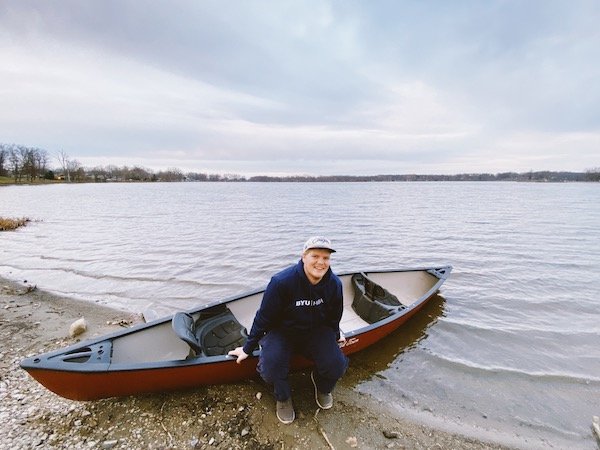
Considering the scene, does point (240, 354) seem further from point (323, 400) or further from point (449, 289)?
point (449, 289)

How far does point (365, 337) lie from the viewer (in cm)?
555

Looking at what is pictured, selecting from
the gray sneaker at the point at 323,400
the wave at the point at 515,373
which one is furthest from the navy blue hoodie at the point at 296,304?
the wave at the point at 515,373

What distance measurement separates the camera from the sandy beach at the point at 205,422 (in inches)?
150

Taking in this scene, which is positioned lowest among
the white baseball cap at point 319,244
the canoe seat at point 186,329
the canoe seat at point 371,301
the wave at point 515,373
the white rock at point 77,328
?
the wave at point 515,373

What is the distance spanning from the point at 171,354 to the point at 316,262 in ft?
9.44

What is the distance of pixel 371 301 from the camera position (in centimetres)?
698

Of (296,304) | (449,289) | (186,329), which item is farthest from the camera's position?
(449,289)

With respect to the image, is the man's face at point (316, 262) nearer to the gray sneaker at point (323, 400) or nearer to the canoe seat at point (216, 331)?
the gray sneaker at point (323, 400)

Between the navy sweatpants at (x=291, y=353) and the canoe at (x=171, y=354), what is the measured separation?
39 cm

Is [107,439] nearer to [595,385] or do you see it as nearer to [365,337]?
[365,337]

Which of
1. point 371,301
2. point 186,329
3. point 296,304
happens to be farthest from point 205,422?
point 371,301

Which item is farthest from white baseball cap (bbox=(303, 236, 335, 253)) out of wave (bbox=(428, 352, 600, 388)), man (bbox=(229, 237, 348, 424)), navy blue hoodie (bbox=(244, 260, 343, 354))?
wave (bbox=(428, 352, 600, 388))

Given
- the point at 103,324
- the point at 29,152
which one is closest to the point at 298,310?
the point at 103,324

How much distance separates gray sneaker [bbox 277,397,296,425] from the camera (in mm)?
4176
